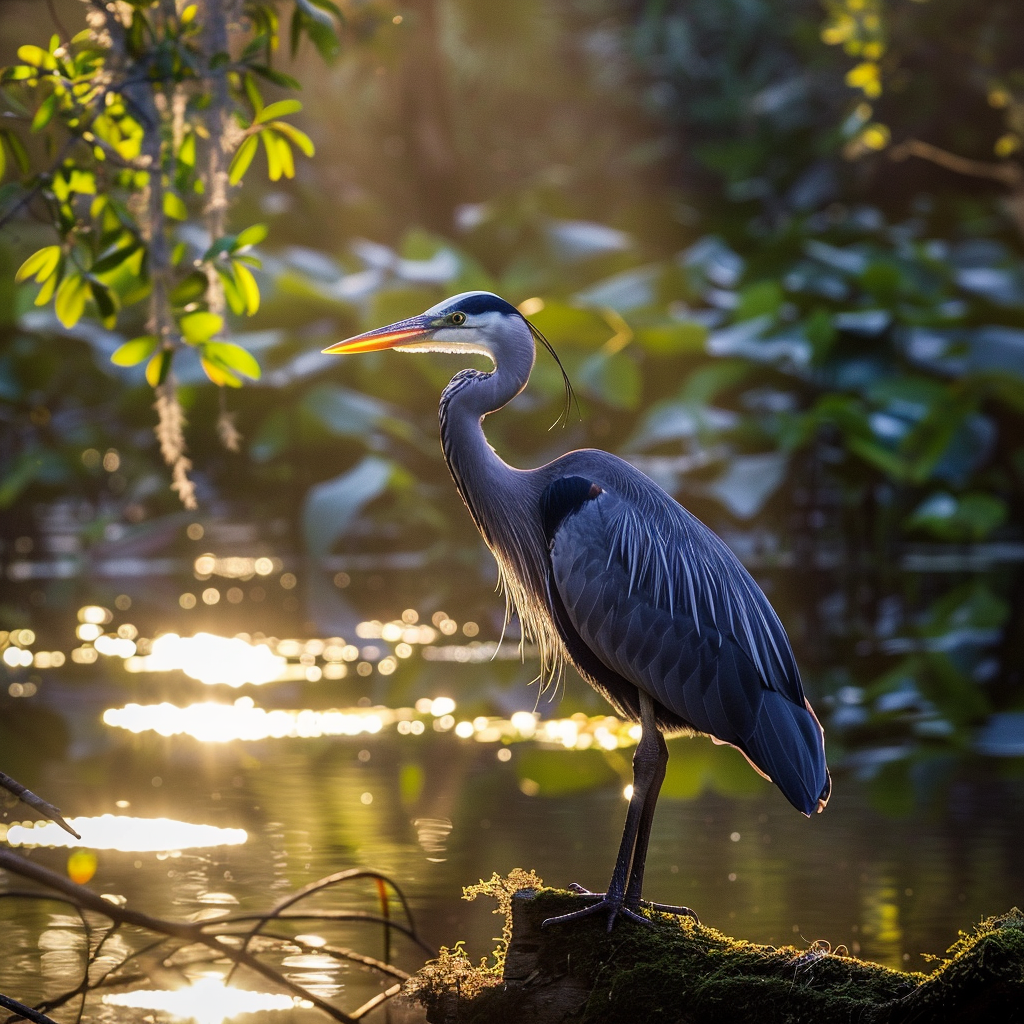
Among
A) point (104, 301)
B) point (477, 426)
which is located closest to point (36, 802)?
point (104, 301)

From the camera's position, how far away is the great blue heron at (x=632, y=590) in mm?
3551

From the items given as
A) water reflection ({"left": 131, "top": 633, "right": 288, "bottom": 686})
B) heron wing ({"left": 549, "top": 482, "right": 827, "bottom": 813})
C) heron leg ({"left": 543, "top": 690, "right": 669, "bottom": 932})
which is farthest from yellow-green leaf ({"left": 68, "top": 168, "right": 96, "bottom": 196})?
water reflection ({"left": 131, "top": 633, "right": 288, "bottom": 686})

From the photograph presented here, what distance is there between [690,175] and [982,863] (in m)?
21.8

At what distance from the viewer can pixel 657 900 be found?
422 cm

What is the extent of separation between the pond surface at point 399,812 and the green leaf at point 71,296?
3.99 ft

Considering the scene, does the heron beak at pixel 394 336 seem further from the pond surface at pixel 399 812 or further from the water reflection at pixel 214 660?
the water reflection at pixel 214 660

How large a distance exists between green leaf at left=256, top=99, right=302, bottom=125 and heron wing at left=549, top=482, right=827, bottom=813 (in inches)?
47.0

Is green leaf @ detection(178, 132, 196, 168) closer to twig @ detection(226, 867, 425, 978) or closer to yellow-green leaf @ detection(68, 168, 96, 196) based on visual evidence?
yellow-green leaf @ detection(68, 168, 96, 196)

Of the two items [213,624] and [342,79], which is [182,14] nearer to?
[213,624]

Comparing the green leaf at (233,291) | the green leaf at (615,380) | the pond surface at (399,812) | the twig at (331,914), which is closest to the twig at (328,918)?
the twig at (331,914)

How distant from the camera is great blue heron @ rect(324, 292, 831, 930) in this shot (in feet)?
11.6

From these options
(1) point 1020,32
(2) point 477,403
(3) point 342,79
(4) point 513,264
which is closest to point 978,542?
(4) point 513,264

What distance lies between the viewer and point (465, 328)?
3.91m

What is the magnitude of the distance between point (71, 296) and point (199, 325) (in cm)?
31
